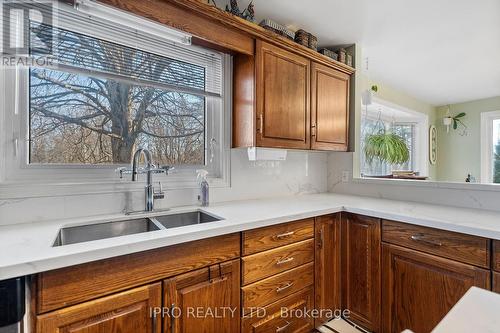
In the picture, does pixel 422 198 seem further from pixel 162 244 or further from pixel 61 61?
pixel 61 61

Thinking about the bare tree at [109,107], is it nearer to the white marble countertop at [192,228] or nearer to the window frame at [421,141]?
the white marble countertop at [192,228]

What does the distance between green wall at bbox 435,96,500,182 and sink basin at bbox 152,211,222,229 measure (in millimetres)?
5078

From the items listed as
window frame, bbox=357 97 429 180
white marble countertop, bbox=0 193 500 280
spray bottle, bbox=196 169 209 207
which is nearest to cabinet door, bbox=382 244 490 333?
white marble countertop, bbox=0 193 500 280

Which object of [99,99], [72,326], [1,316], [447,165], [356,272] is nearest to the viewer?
[1,316]

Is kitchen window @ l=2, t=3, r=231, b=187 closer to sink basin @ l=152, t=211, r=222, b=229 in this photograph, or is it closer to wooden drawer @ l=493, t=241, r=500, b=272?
sink basin @ l=152, t=211, r=222, b=229

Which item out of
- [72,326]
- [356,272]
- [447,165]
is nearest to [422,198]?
[356,272]

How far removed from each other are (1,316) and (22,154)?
2.63ft

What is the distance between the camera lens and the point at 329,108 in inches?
85.6

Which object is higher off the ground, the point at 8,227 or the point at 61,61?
the point at 61,61

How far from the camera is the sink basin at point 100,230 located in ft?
3.92

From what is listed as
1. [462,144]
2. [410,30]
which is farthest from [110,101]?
[462,144]

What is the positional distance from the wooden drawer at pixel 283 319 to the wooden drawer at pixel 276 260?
0.19 metres

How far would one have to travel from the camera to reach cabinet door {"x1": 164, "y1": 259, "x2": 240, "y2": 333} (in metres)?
1.06

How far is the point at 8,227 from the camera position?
3.73 ft
